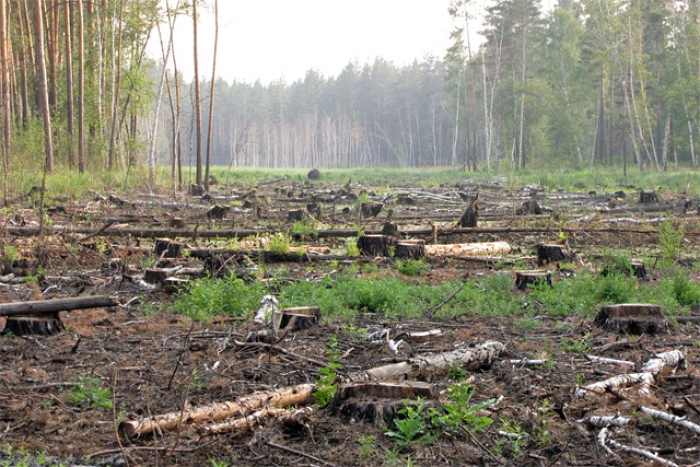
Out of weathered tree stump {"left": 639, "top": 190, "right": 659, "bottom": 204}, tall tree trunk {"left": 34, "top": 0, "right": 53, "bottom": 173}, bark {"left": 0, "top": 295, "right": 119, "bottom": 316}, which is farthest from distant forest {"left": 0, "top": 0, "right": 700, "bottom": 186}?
weathered tree stump {"left": 639, "top": 190, "right": 659, "bottom": 204}

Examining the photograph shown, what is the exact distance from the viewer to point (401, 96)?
307 feet

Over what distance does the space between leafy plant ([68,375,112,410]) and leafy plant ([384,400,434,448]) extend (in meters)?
1.70

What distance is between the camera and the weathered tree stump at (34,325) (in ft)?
19.1

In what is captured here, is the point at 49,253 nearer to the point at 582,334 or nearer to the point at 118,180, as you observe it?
the point at 582,334

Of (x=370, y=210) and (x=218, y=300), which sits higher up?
(x=370, y=210)

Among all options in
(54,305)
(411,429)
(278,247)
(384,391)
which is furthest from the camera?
(278,247)

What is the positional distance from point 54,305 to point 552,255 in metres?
7.29

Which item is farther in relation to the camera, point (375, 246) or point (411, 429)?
point (375, 246)

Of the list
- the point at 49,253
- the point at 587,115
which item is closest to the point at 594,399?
the point at 49,253

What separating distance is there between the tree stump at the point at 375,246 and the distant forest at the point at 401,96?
4321mm

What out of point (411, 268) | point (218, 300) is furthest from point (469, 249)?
point (218, 300)

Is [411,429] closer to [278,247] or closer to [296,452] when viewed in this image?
[296,452]

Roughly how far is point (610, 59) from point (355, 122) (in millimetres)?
61197

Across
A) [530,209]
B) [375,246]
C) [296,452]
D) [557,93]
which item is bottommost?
[296,452]
